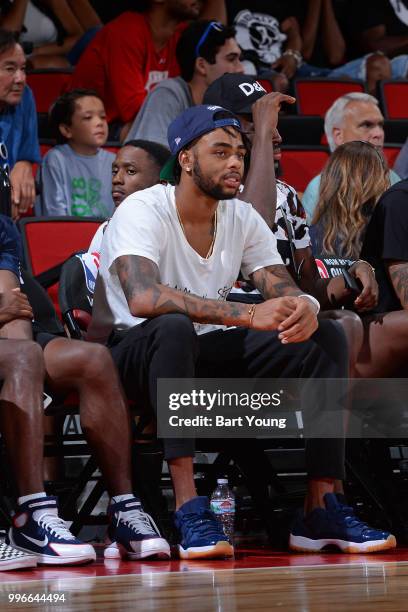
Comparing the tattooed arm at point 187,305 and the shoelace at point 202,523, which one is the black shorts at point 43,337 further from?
the shoelace at point 202,523

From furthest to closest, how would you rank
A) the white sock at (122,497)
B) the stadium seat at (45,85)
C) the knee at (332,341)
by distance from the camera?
the stadium seat at (45,85) → the knee at (332,341) → the white sock at (122,497)

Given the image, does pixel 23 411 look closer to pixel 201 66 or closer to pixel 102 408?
pixel 102 408

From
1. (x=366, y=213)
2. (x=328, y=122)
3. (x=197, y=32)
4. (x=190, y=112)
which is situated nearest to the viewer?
(x=190, y=112)

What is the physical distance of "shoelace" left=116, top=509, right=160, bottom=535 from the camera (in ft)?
9.36

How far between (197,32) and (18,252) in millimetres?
2543

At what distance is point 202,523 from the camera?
9.11 ft

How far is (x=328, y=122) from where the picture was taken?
5.05 m

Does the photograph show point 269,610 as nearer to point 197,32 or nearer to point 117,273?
point 117,273

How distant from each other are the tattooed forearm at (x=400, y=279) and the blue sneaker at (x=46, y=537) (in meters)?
1.24

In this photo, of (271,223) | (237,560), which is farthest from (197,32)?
(237,560)

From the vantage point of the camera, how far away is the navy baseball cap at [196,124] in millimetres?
3252

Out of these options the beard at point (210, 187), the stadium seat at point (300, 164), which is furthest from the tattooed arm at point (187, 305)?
the stadium seat at point (300, 164)

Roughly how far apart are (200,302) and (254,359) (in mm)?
230

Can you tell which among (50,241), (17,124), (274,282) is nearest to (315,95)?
(17,124)
